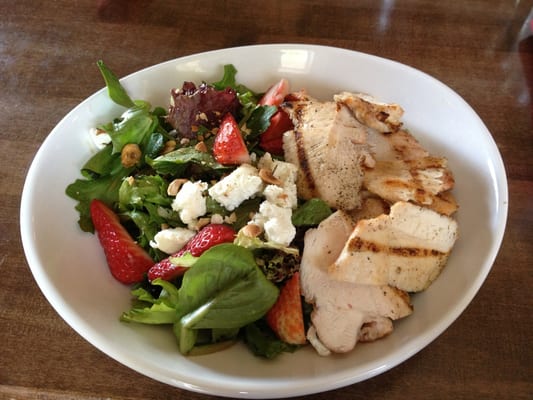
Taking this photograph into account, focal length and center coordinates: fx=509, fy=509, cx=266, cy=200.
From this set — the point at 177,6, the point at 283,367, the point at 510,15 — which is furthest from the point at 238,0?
the point at 283,367

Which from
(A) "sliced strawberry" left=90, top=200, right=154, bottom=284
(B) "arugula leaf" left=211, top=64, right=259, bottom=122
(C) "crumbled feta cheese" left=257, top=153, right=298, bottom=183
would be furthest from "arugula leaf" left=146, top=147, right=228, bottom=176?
(B) "arugula leaf" left=211, top=64, right=259, bottom=122

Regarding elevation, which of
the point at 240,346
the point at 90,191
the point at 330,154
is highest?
the point at 330,154

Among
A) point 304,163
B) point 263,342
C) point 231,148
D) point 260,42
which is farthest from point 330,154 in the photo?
point 260,42

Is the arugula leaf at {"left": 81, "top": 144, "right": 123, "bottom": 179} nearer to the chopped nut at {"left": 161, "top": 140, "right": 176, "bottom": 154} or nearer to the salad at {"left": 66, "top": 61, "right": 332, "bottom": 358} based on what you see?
the salad at {"left": 66, "top": 61, "right": 332, "bottom": 358}

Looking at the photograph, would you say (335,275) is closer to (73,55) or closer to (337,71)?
(337,71)

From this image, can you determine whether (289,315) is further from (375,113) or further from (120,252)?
(375,113)
